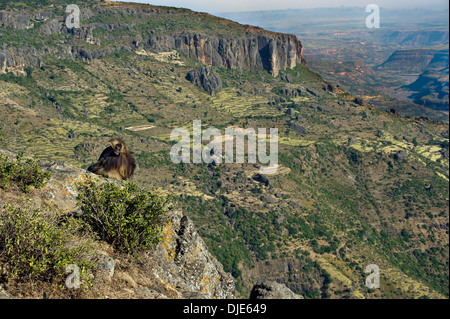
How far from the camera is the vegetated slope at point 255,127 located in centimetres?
6750

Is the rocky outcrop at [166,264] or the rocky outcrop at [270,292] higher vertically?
the rocky outcrop at [166,264]

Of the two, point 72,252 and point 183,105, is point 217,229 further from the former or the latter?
point 183,105

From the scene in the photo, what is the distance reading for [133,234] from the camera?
8953mm

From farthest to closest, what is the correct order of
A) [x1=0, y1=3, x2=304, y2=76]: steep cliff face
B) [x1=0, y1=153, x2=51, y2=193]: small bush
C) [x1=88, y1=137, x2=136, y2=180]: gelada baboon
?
[x1=0, y1=3, x2=304, y2=76]: steep cliff face
[x1=88, y1=137, x2=136, y2=180]: gelada baboon
[x1=0, y1=153, x2=51, y2=193]: small bush

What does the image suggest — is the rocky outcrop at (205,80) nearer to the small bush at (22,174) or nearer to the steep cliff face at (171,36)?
the steep cliff face at (171,36)

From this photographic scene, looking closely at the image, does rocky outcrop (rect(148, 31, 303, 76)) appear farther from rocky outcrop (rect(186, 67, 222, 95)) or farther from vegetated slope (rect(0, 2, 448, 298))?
rocky outcrop (rect(186, 67, 222, 95))

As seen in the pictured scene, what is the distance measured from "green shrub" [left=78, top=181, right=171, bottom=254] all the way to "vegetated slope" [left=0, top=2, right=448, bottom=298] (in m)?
17.1

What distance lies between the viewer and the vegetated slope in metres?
67.5

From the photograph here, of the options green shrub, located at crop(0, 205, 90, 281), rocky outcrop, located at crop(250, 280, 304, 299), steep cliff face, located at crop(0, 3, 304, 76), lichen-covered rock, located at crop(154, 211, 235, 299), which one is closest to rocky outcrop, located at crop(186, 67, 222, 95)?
steep cliff face, located at crop(0, 3, 304, 76)

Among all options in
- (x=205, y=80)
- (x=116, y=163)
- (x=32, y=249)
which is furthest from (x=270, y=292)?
(x=205, y=80)

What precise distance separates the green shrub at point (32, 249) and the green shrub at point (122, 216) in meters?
1.48

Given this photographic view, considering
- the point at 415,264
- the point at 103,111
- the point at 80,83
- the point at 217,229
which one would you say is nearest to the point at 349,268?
the point at 415,264

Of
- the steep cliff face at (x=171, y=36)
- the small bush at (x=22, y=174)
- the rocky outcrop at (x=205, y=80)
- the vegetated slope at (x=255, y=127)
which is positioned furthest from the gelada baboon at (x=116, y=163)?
the rocky outcrop at (x=205, y=80)

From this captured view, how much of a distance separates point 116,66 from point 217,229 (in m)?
96.4
